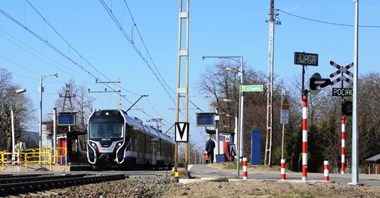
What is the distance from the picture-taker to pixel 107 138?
34.8 metres

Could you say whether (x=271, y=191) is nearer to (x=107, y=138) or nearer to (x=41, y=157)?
(x=107, y=138)

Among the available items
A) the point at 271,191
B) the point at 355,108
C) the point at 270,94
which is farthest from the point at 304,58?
the point at 270,94

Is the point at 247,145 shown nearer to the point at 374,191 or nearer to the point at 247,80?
the point at 247,80

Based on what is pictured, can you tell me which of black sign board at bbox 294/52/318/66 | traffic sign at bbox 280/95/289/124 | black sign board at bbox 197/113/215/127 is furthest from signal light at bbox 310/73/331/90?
black sign board at bbox 197/113/215/127

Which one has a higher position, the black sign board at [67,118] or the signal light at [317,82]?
the signal light at [317,82]

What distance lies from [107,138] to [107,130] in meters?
0.50

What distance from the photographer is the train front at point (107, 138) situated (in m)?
34.6

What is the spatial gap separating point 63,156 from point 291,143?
78.1 feet

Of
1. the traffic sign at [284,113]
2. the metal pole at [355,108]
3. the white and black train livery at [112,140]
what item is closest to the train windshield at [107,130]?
the white and black train livery at [112,140]

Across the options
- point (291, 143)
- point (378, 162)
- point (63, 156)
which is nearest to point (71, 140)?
point (63, 156)

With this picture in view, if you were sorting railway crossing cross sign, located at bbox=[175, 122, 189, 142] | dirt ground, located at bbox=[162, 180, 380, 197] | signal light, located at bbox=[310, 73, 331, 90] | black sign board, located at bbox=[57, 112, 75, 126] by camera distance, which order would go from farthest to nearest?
black sign board, located at bbox=[57, 112, 75, 126]
railway crossing cross sign, located at bbox=[175, 122, 189, 142]
signal light, located at bbox=[310, 73, 331, 90]
dirt ground, located at bbox=[162, 180, 380, 197]

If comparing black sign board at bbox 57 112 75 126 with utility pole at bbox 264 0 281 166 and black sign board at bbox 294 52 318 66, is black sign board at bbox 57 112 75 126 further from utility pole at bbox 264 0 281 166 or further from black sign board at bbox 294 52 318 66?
black sign board at bbox 294 52 318 66

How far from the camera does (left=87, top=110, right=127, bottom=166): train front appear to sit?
34594 millimetres

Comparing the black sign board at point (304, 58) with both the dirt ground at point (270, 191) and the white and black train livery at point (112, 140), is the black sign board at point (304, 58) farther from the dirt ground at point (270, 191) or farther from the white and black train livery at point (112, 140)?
the white and black train livery at point (112, 140)
